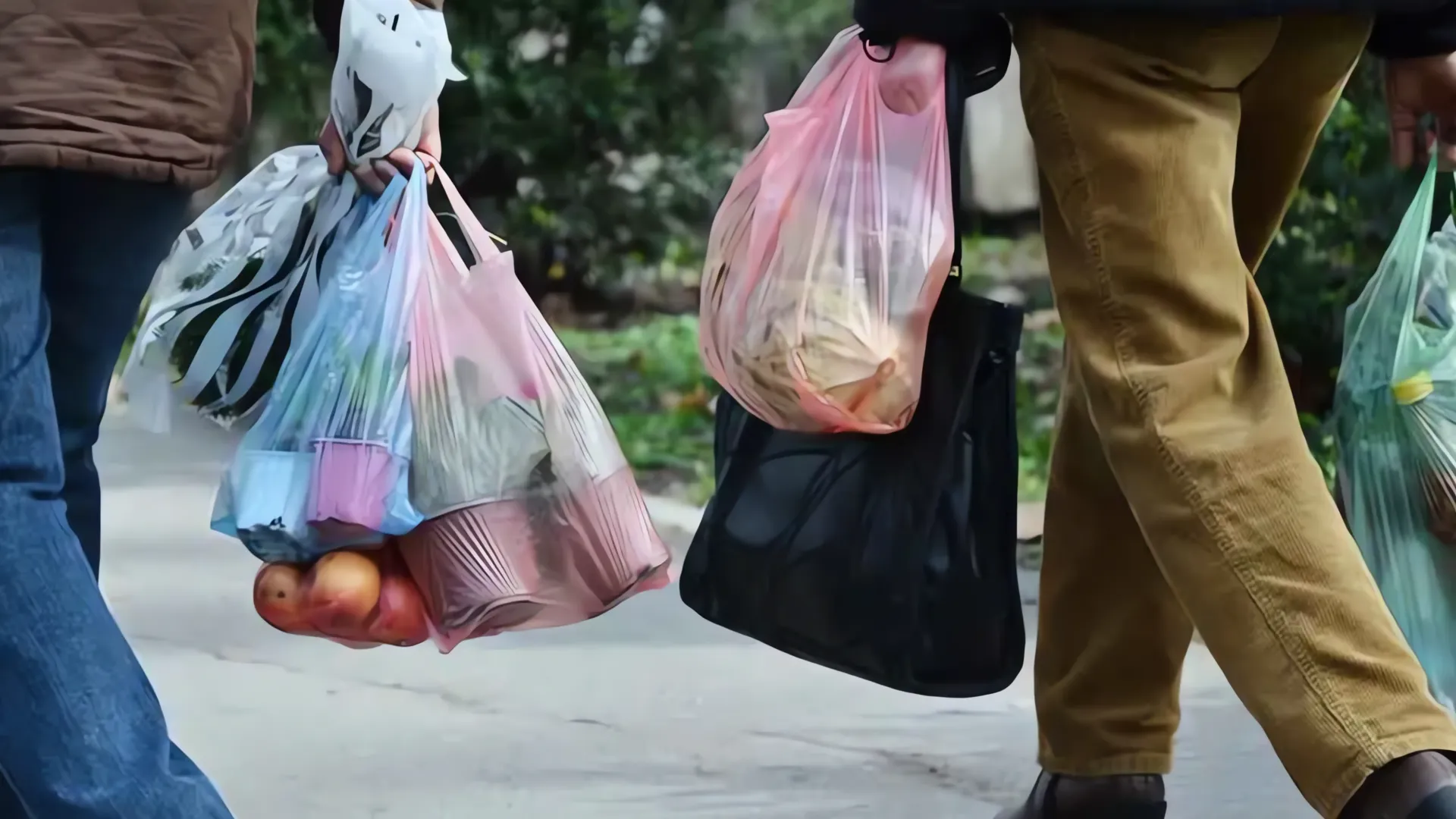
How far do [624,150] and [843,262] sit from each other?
378 centimetres

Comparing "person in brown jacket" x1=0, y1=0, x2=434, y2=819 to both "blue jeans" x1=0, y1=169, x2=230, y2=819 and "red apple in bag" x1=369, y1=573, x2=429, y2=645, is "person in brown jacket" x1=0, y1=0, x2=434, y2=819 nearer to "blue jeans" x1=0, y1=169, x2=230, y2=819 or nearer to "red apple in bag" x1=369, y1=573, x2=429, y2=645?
"blue jeans" x1=0, y1=169, x2=230, y2=819

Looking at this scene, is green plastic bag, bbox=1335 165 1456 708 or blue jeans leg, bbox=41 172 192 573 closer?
blue jeans leg, bbox=41 172 192 573

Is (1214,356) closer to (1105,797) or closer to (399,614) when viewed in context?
(1105,797)

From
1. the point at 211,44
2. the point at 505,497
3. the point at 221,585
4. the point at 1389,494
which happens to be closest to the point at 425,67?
the point at 211,44

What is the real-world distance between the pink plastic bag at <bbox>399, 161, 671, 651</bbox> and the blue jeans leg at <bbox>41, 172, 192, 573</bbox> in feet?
0.99

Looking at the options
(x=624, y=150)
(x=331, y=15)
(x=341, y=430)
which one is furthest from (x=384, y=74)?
(x=624, y=150)

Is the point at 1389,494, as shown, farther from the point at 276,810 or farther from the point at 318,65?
the point at 318,65

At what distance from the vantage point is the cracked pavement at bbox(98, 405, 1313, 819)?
231 centimetres

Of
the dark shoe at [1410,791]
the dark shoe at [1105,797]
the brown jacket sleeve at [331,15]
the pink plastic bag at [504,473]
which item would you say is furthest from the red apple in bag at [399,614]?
the dark shoe at [1410,791]

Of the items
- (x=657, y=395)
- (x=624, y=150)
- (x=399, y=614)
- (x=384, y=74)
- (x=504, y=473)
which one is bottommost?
(x=657, y=395)

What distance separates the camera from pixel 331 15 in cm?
197

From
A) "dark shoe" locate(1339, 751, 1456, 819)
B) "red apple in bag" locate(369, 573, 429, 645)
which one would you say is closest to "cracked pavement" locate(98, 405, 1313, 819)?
"red apple in bag" locate(369, 573, 429, 645)

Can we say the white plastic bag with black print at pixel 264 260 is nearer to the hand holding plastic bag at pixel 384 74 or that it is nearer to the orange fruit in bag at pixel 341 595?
the hand holding plastic bag at pixel 384 74

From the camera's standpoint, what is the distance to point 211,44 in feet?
5.36
